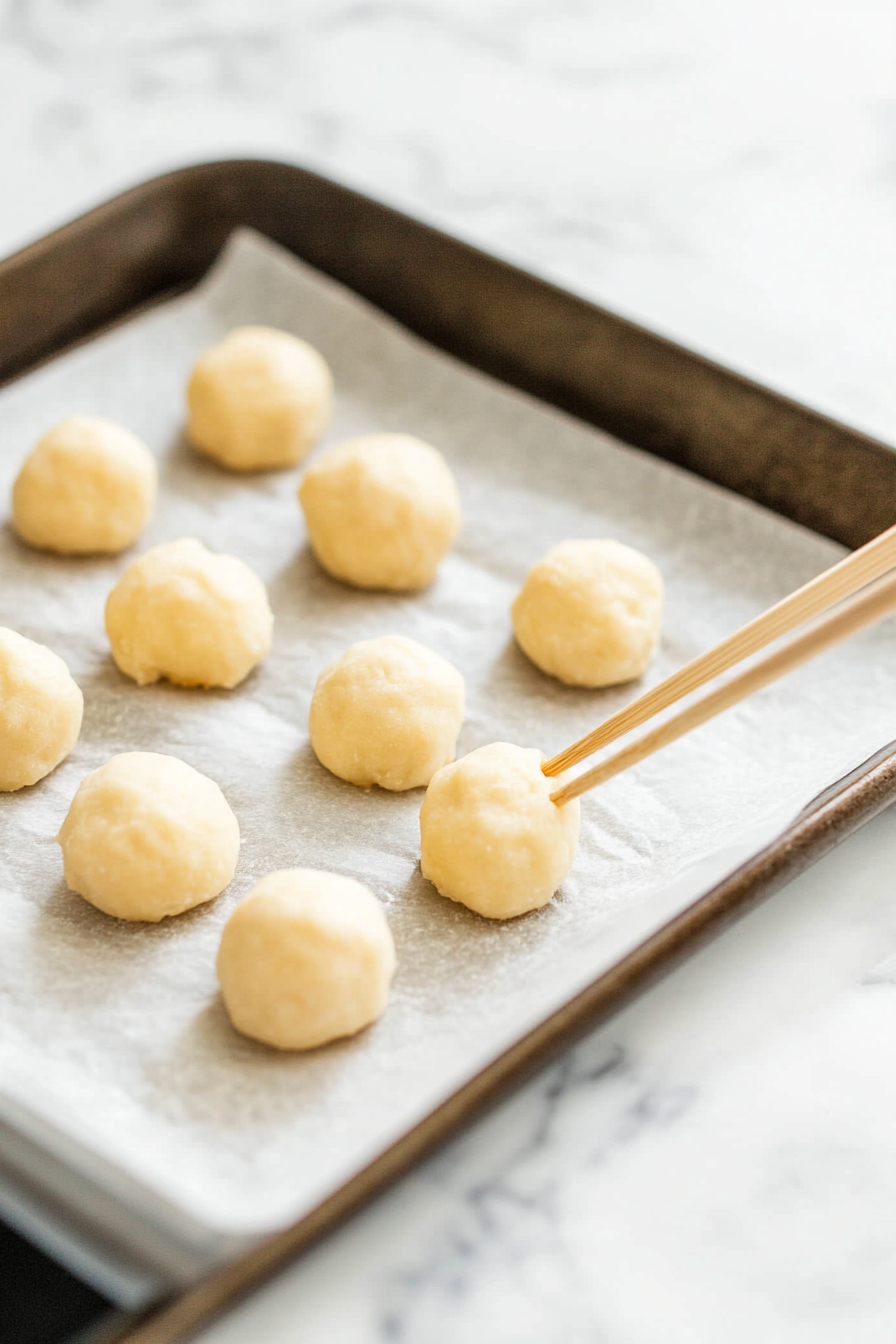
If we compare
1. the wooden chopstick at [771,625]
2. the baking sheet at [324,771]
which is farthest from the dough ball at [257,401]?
the wooden chopstick at [771,625]

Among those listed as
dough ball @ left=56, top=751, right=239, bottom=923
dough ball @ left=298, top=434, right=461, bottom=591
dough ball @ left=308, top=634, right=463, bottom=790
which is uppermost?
dough ball @ left=298, top=434, right=461, bottom=591

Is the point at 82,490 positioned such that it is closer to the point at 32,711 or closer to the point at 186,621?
the point at 186,621

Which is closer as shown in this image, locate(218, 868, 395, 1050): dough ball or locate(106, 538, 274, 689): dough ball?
locate(218, 868, 395, 1050): dough ball

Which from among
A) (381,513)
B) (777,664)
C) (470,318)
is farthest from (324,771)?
(470,318)

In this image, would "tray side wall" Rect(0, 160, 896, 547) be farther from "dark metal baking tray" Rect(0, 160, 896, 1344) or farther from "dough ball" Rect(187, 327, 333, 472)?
"dough ball" Rect(187, 327, 333, 472)

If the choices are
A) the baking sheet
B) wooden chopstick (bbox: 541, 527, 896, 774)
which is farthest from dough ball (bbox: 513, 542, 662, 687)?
wooden chopstick (bbox: 541, 527, 896, 774)

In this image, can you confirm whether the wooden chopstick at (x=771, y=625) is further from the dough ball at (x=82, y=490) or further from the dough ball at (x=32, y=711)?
the dough ball at (x=82, y=490)

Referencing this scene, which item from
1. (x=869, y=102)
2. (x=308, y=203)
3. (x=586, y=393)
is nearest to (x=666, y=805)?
(x=586, y=393)
